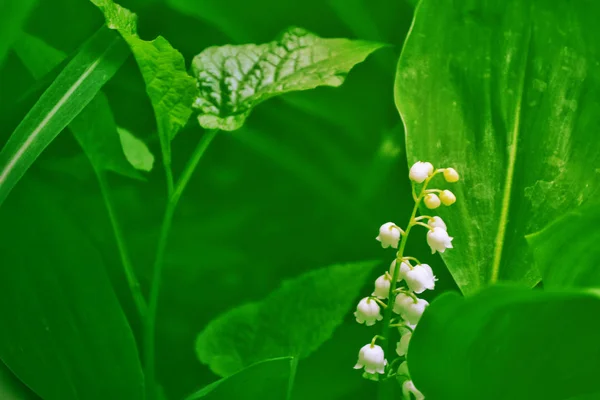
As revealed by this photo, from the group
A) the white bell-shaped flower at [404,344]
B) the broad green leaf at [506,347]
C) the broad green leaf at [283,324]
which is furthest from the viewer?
the broad green leaf at [283,324]

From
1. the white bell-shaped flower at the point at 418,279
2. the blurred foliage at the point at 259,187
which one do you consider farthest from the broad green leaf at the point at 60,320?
the white bell-shaped flower at the point at 418,279

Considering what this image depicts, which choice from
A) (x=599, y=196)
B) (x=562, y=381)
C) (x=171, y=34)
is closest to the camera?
(x=562, y=381)

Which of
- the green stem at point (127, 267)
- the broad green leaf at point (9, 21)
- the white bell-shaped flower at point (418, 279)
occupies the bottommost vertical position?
the green stem at point (127, 267)

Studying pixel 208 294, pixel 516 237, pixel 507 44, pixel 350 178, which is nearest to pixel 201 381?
pixel 208 294

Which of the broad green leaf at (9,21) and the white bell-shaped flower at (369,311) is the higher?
the broad green leaf at (9,21)

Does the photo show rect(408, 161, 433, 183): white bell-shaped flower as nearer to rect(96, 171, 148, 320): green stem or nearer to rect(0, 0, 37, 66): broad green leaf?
rect(96, 171, 148, 320): green stem

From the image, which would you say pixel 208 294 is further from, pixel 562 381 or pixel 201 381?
pixel 562 381

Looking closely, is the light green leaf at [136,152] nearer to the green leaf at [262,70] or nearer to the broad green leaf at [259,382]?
the green leaf at [262,70]
